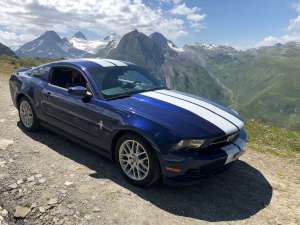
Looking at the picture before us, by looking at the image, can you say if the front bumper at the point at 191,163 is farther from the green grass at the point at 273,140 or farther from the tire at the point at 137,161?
the green grass at the point at 273,140

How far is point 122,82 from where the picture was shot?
696 cm

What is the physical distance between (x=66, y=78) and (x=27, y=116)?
171cm

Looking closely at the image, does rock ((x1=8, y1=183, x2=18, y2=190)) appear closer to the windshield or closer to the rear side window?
the windshield

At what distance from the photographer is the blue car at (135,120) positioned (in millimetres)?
5301

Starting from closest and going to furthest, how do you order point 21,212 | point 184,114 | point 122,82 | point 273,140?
point 21,212, point 184,114, point 122,82, point 273,140

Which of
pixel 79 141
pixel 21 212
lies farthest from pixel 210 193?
pixel 21 212

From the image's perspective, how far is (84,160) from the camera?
6.92m

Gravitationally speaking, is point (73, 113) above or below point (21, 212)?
above

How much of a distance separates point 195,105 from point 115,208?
2427 millimetres

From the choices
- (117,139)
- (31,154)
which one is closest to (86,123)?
(117,139)

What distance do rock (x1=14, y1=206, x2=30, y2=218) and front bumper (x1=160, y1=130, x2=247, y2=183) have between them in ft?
6.97

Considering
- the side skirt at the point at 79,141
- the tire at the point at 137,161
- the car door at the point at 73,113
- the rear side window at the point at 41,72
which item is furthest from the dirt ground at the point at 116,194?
the rear side window at the point at 41,72

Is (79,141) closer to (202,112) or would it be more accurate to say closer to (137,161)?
(137,161)

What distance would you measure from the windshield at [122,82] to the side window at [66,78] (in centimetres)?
41
